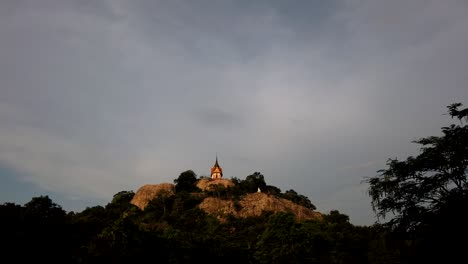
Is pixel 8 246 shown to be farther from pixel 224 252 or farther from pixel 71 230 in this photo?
pixel 224 252

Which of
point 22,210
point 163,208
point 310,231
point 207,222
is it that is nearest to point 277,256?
point 310,231

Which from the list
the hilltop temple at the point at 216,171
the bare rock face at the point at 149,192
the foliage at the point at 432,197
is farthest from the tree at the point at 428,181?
→ the hilltop temple at the point at 216,171

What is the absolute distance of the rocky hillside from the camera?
120 metres

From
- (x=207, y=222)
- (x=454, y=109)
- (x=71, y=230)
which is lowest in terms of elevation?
(x=71, y=230)

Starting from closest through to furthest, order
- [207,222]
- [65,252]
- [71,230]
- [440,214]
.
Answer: [440,214] < [65,252] < [71,230] < [207,222]

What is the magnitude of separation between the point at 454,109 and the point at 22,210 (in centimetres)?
3162

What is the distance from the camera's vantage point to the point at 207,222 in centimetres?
11250

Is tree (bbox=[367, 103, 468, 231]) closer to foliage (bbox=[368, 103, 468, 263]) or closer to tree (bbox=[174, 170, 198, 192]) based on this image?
foliage (bbox=[368, 103, 468, 263])

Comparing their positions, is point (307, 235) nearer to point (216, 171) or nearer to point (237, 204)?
point (237, 204)

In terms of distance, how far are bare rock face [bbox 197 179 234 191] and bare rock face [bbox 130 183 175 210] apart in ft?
32.6

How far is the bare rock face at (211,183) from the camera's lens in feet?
453

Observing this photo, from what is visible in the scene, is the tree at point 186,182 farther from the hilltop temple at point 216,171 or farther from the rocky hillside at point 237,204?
the hilltop temple at point 216,171

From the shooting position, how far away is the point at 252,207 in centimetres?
12238

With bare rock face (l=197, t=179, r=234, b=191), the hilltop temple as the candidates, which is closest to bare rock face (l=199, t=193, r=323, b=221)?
bare rock face (l=197, t=179, r=234, b=191)
